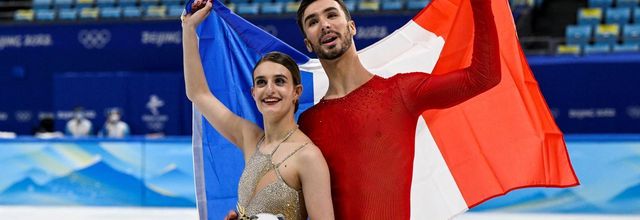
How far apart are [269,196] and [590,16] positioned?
11747 mm

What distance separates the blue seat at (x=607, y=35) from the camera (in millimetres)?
13109

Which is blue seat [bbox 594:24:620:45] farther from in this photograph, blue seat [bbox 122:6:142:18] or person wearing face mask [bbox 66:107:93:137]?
person wearing face mask [bbox 66:107:93:137]

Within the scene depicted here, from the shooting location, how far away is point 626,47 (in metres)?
12.7

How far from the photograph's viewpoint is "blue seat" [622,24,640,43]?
42.4 feet

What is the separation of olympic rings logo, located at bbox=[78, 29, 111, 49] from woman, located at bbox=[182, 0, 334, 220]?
12533 mm

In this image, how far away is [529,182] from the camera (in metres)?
3.16

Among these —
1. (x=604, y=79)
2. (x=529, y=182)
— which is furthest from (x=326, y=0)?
(x=604, y=79)

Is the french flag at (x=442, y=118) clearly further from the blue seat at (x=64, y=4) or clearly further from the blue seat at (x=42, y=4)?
the blue seat at (x=42, y=4)

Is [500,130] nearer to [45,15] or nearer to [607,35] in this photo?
[607,35]

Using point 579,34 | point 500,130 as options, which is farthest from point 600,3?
point 500,130

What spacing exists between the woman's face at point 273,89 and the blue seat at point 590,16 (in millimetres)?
11535

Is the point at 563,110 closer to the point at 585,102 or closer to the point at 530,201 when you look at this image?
the point at 585,102

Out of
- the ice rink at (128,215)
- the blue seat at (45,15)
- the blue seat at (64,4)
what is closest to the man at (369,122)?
the ice rink at (128,215)

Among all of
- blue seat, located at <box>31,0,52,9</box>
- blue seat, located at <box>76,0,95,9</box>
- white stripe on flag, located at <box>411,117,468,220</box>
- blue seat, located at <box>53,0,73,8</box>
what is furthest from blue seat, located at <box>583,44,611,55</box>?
white stripe on flag, located at <box>411,117,468,220</box>
